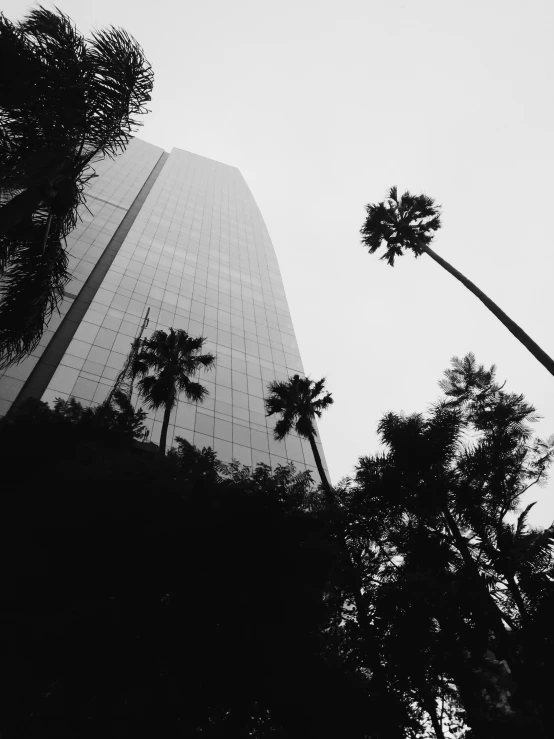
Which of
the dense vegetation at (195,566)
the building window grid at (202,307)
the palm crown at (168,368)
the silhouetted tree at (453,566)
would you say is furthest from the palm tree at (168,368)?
the silhouetted tree at (453,566)

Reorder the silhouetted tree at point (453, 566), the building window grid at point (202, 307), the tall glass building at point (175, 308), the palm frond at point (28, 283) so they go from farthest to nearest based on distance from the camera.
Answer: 1. the building window grid at point (202, 307)
2. the tall glass building at point (175, 308)
3. the silhouetted tree at point (453, 566)
4. the palm frond at point (28, 283)

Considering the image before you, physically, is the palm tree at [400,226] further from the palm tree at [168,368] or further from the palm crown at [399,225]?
the palm tree at [168,368]

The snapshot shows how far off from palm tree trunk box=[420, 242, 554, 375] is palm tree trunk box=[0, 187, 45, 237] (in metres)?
Answer: 13.2

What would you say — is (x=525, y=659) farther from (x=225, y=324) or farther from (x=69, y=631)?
(x=225, y=324)

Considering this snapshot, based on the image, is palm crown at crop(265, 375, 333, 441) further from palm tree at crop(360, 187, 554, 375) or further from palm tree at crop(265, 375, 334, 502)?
palm tree at crop(360, 187, 554, 375)

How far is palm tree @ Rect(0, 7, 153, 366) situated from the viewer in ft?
20.7

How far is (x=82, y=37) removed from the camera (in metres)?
6.84

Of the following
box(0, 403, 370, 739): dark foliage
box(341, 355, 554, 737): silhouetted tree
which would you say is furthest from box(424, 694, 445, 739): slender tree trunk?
box(0, 403, 370, 739): dark foliage

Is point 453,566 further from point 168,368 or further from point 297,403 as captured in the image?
point 168,368

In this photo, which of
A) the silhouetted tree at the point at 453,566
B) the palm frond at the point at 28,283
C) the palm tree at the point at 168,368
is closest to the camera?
the palm frond at the point at 28,283

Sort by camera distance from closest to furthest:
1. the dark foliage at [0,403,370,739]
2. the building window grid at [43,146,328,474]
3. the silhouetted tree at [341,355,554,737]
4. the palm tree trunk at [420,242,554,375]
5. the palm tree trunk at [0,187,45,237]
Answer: the palm tree trunk at [0,187,45,237] < the dark foliage at [0,403,370,739] < the silhouetted tree at [341,355,554,737] < the palm tree trunk at [420,242,554,375] < the building window grid at [43,146,328,474]

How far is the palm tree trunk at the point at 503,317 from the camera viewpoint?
11883mm

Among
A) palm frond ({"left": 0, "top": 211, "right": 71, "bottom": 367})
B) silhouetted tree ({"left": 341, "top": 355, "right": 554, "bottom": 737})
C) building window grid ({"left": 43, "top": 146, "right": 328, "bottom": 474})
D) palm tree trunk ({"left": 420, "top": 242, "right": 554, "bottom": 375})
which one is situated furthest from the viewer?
building window grid ({"left": 43, "top": 146, "right": 328, "bottom": 474})

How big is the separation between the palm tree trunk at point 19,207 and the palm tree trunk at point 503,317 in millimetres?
13185
